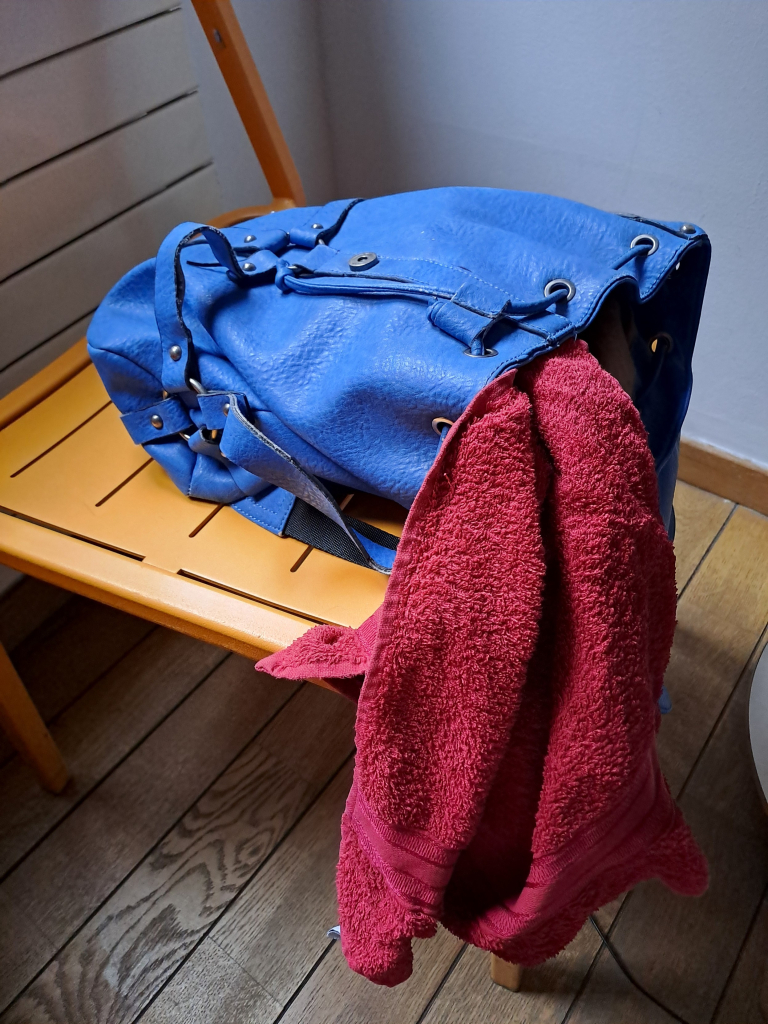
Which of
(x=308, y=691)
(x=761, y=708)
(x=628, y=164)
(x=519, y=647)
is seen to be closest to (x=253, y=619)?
(x=519, y=647)

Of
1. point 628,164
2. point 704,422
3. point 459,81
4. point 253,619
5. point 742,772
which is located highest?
point 459,81

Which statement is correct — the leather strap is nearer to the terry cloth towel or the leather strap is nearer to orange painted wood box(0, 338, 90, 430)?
the terry cloth towel

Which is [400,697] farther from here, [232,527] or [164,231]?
[164,231]

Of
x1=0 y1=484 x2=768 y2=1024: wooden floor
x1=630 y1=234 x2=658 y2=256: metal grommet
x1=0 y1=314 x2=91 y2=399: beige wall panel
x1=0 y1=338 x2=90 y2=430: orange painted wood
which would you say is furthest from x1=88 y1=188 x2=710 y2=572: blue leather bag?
x1=0 y1=484 x2=768 y2=1024: wooden floor

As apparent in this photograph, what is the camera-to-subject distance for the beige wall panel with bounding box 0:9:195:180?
814 millimetres

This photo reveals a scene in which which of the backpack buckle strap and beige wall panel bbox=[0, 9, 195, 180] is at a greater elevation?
beige wall panel bbox=[0, 9, 195, 180]

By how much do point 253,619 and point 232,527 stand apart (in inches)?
4.3

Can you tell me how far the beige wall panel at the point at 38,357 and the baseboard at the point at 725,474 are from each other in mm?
837

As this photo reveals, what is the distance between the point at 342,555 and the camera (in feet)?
2.12

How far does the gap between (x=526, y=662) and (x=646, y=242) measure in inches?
12.2

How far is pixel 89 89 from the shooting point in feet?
2.83

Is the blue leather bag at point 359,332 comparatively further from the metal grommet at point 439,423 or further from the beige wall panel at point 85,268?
the beige wall panel at point 85,268

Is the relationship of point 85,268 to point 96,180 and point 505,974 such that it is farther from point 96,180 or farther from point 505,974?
point 505,974

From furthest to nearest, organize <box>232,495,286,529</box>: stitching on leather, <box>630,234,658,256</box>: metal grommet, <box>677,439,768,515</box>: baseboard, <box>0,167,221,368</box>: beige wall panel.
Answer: <box>677,439,768,515</box>: baseboard, <box>0,167,221,368</box>: beige wall panel, <box>232,495,286,529</box>: stitching on leather, <box>630,234,658,256</box>: metal grommet
